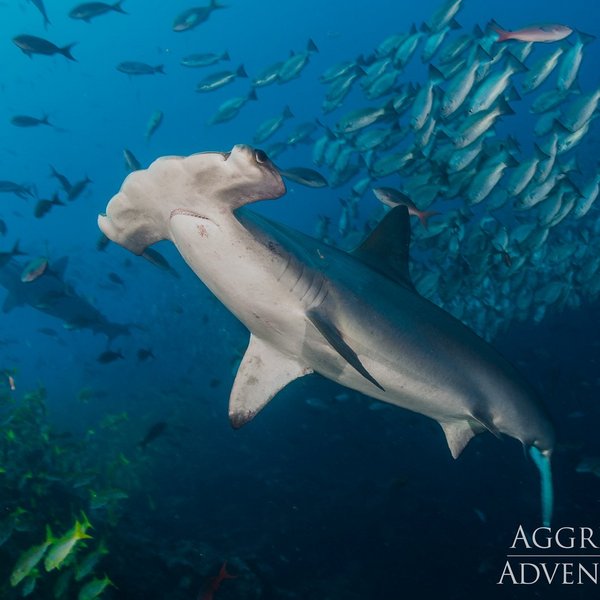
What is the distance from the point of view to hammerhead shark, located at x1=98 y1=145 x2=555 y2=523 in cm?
230

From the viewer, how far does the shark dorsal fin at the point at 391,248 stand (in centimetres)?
364

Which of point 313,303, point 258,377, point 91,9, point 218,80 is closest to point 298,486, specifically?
point 258,377

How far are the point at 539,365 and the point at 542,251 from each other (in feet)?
11.1

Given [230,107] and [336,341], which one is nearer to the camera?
[336,341]

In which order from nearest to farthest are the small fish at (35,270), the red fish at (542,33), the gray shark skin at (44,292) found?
the red fish at (542,33), the small fish at (35,270), the gray shark skin at (44,292)

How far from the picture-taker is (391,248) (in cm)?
369

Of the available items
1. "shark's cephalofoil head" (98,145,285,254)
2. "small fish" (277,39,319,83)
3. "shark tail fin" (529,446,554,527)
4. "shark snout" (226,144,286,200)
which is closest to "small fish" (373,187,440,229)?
"shark tail fin" (529,446,554,527)

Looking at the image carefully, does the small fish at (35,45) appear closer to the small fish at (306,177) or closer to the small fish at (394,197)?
the small fish at (306,177)

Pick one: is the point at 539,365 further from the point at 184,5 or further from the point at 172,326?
the point at 184,5

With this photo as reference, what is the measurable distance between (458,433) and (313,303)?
2.24 meters

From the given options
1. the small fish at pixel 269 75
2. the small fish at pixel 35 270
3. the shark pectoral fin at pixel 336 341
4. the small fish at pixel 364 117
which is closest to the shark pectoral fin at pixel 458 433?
the shark pectoral fin at pixel 336 341

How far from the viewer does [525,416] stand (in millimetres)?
3762

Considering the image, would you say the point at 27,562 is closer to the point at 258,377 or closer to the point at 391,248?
the point at 258,377

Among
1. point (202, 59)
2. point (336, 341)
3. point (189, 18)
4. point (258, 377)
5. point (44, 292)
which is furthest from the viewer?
point (44, 292)
